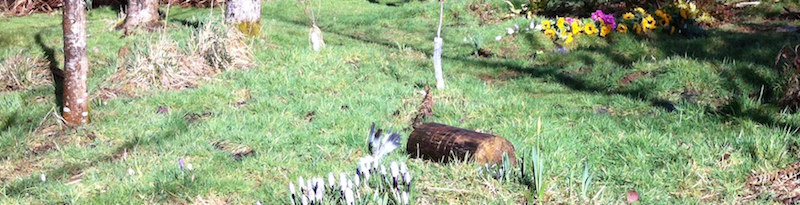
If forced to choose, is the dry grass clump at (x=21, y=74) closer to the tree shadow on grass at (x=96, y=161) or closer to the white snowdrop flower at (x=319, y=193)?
the tree shadow on grass at (x=96, y=161)

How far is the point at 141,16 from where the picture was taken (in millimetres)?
11602

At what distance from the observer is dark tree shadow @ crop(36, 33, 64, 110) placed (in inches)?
282

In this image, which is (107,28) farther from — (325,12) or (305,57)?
(305,57)

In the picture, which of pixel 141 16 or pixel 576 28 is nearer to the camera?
pixel 576 28

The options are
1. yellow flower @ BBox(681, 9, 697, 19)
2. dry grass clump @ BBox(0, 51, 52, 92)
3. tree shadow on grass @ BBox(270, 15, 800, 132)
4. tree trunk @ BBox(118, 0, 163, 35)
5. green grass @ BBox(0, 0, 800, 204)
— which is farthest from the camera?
tree trunk @ BBox(118, 0, 163, 35)

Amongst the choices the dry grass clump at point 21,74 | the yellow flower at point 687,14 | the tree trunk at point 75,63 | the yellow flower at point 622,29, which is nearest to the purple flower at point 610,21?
the yellow flower at point 622,29

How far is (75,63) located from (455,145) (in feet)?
10.9

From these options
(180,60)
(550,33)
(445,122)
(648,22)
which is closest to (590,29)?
(550,33)

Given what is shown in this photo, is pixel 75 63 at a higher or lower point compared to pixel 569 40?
higher

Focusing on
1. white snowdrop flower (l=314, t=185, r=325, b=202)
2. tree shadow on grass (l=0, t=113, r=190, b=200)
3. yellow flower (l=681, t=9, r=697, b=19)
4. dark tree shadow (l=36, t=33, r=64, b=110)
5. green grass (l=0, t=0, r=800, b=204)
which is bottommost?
dark tree shadow (l=36, t=33, r=64, b=110)

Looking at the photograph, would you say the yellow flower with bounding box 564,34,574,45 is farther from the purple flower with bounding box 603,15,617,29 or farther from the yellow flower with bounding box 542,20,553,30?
the purple flower with bounding box 603,15,617,29

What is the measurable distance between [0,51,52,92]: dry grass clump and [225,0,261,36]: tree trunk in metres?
2.36

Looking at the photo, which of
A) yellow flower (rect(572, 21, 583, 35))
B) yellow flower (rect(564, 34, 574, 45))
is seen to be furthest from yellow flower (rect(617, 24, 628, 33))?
yellow flower (rect(564, 34, 574, 45))

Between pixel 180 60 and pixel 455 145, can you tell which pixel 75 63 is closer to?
pixel 180 60
